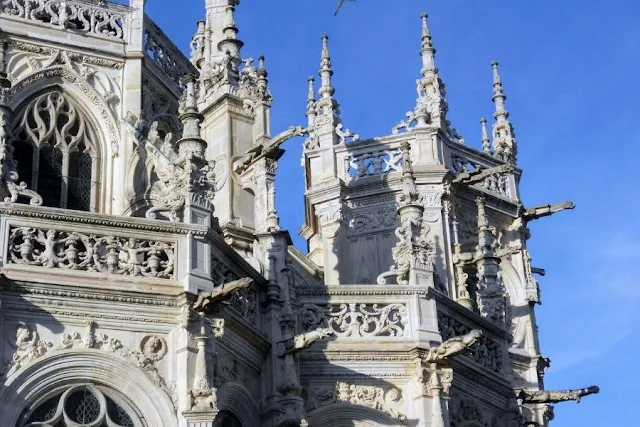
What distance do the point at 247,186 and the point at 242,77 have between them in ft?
7.97

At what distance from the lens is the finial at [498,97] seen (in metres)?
30.7

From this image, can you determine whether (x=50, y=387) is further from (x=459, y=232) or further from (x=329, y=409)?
(x=459, y=232)

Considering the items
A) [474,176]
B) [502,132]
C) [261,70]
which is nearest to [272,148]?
[261,70]

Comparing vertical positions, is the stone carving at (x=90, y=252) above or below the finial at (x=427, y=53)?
below

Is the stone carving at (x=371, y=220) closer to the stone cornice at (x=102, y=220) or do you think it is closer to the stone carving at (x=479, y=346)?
the stone carving at (x=479, y=346)

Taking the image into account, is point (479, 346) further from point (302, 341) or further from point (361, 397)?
point (302, 341)

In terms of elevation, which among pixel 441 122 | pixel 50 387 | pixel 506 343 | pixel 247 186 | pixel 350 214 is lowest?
pixel 50 387

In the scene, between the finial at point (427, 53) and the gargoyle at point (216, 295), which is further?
the finial at point (427, 53)

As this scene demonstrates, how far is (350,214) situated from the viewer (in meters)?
27.3

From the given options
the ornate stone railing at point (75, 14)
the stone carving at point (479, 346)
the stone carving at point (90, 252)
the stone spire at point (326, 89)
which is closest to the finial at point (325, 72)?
the stone spire at point (326, 89)

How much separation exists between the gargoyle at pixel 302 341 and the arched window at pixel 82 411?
271cm

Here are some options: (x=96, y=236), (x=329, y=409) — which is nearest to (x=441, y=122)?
(x=329, y=409)

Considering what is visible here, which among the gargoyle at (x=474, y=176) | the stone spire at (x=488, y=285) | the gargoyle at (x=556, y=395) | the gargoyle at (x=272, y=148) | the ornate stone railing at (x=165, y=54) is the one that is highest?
the ornate stone railing at (x=165, y=54)

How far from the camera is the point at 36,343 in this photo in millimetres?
16016
